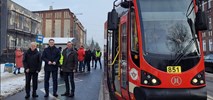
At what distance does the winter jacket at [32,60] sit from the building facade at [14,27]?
2111 centimetres

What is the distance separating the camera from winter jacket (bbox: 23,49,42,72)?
10.4 m

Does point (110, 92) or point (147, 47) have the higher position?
point (147, 47)

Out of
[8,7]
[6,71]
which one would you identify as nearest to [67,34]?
[8,7]

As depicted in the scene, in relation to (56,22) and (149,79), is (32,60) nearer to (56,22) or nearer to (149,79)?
(149,79)

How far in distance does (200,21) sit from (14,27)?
36105 millimetres

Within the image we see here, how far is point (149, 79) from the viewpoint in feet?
22.5

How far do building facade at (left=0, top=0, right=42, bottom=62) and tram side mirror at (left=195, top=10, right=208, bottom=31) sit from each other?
25584 millimetres

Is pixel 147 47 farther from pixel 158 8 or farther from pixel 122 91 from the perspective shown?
pixel 122 91

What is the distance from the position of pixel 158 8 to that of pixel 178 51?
3.62 ft

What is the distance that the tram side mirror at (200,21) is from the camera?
7359mm

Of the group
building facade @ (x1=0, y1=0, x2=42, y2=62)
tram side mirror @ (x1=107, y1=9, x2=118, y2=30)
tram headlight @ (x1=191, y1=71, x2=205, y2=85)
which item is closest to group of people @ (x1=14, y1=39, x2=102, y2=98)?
tram side mirror @ (x1=107, y1=9, x2=118, y2=30)

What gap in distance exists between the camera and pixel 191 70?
22.8ft

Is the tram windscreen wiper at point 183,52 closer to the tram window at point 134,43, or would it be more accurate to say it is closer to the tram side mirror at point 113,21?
the tram window at point 134,43

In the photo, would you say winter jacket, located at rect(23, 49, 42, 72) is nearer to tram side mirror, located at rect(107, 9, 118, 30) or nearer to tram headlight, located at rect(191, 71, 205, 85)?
tram side mirror, located at rect(107, 9, 118, 30)
